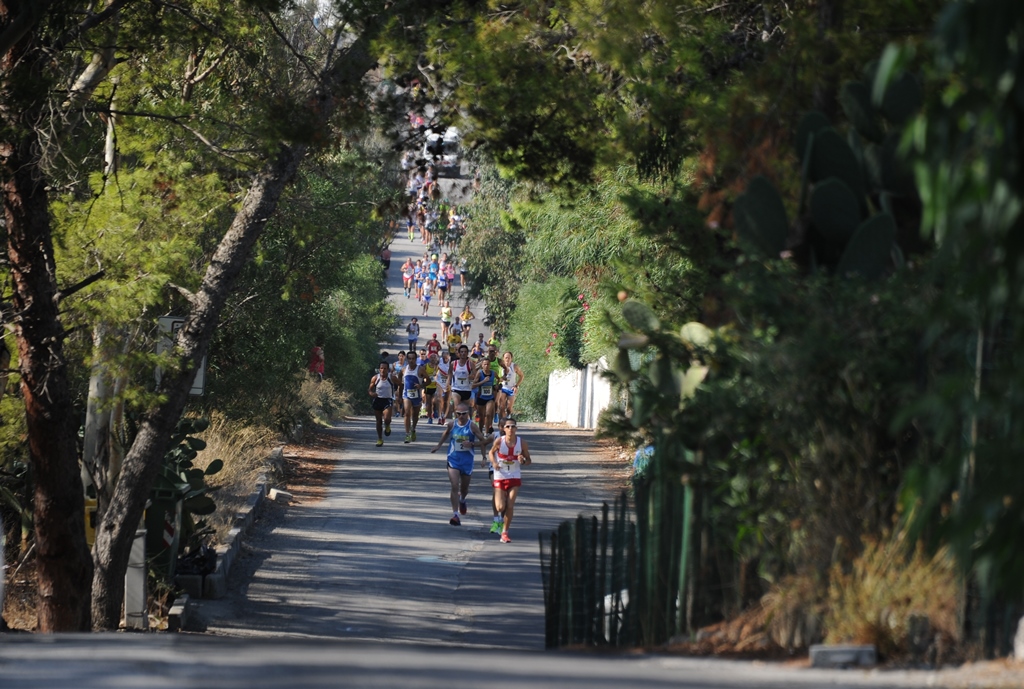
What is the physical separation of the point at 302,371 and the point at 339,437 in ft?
6.38

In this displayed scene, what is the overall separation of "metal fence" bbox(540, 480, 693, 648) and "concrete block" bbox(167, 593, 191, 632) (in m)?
4.74

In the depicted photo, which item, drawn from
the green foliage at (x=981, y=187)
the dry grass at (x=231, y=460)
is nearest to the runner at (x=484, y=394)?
the dry grass at (x=231, y=460)

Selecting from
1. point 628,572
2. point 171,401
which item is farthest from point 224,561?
point 628,572

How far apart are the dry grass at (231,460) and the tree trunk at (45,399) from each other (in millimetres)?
4644

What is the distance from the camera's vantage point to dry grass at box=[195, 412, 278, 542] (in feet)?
59.4

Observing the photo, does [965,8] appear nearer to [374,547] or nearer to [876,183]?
[876,183]

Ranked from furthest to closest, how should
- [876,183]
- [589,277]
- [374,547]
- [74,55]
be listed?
[589,277] < [374,547] < [74,55] < [876,183]

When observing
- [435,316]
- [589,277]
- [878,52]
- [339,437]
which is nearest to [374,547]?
[589,277]

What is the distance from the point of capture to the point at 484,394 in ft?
85.5

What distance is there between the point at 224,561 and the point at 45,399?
14.2ft

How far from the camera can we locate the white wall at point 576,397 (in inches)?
1257

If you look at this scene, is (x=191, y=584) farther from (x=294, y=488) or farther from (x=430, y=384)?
(x=430, y=384)

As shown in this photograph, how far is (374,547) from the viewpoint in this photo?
16.9m

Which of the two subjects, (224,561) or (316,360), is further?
(316,360)
